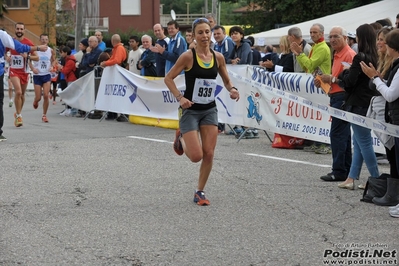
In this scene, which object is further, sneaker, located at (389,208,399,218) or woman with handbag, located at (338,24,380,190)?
woman with handbag, located at (338,24,380,190)

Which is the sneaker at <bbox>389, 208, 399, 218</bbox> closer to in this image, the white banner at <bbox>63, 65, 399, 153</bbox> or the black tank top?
the white banner at <bbox>63, 65, 399, 153</bbox>

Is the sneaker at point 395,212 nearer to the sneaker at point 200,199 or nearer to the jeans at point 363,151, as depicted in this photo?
the jeans at point 363,151

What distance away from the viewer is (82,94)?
1939cm

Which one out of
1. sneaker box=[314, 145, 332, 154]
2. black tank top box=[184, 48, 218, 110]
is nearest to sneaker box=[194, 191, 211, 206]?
black tank top box=[184, 48, 218, 110]

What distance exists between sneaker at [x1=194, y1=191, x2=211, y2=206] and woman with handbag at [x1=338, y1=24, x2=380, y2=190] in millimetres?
1907

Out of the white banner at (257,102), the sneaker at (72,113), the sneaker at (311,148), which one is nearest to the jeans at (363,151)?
the white banner at (257,102)

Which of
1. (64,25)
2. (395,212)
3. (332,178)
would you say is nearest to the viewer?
(395,212)

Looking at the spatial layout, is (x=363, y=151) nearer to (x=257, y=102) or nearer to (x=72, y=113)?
(x=257, y=102)

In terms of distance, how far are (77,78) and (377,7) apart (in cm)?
865

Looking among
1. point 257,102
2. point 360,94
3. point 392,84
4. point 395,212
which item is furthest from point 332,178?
point 257,102

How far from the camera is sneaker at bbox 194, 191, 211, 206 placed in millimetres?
8102

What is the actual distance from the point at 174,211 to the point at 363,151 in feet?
8.15

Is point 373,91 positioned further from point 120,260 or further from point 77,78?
point 77,78

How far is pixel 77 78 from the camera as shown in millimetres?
21078
